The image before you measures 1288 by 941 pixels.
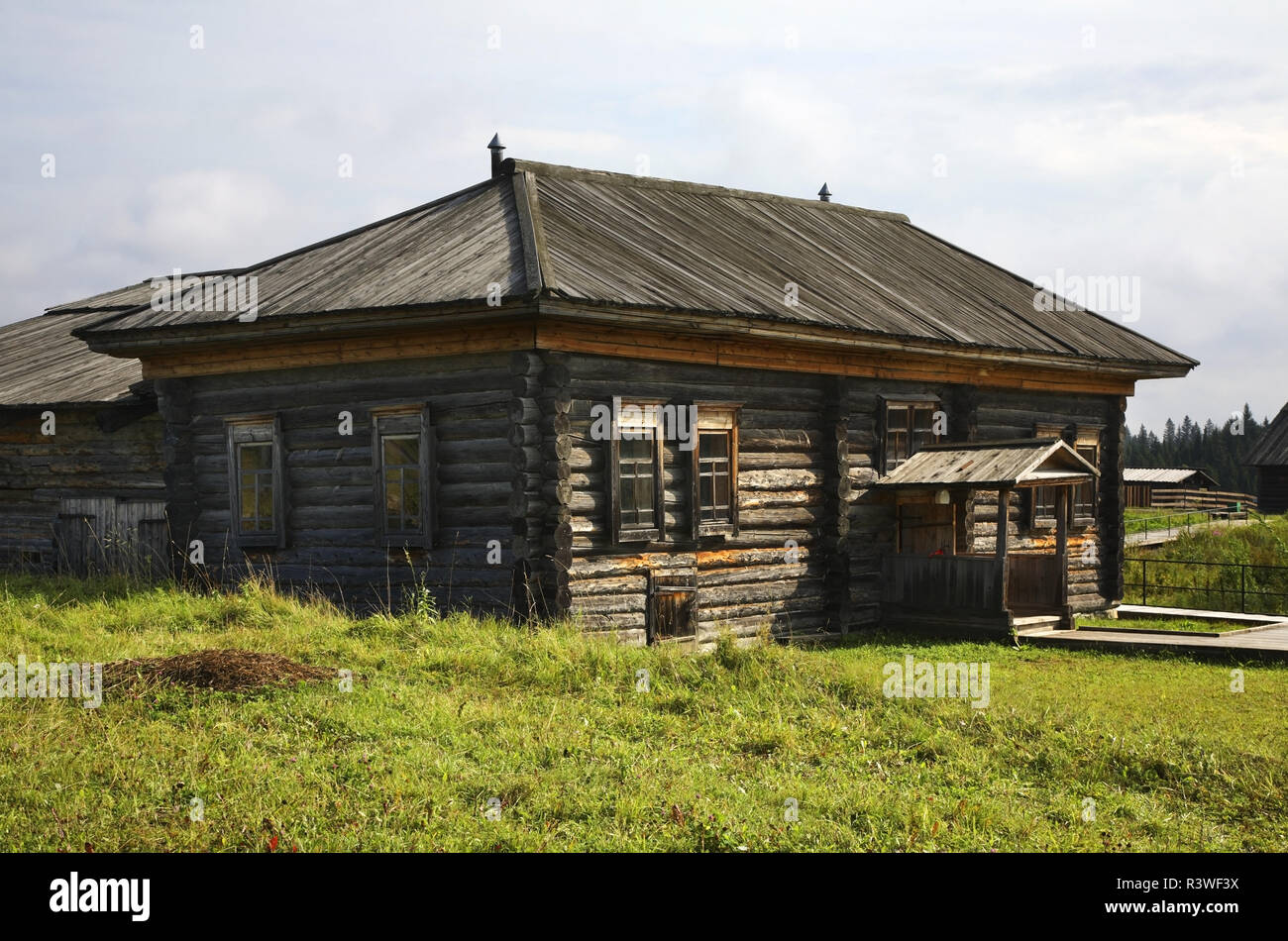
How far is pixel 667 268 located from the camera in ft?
53.4

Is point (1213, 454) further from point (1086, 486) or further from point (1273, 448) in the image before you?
point (1086, 486)

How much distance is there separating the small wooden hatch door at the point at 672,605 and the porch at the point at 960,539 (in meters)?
3.81

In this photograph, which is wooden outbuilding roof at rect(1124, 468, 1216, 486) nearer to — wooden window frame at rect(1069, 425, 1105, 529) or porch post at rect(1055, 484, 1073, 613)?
wooden window frame at rect(1069, 425, 1105, 529)

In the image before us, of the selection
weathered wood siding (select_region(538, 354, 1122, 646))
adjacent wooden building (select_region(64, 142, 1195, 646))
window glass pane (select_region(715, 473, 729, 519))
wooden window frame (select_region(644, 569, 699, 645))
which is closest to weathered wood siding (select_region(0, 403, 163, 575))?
adjacent wooden building (select_region(64, 142, 1195, 646))

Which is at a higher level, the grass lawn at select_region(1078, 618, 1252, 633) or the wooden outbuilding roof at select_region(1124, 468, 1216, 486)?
the wooden outbuilding roof at select_region(1124, 468, 1216, 486)

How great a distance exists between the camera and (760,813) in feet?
25.4

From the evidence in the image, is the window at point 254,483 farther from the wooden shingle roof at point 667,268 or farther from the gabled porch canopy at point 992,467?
the gabled porch canopy at point 992,467

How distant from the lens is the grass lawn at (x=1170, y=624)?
1952 cm

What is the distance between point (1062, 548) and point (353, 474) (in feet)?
33.6

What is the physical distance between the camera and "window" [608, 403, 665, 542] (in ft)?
48.1

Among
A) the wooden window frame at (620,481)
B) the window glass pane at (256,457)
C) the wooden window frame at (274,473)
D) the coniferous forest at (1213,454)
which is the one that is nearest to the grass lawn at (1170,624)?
the wooden window frame at (620,481)

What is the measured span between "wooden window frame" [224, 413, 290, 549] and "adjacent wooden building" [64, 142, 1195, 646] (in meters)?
0.04

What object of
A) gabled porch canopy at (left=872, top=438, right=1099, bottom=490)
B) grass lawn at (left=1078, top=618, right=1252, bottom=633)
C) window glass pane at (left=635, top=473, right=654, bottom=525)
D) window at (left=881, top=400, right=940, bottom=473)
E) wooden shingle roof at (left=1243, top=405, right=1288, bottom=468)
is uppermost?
wooden shingle roof at (left=1243, top=405, right=1288, bottom=468)

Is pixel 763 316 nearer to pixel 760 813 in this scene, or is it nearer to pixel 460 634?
pixel 460 634
